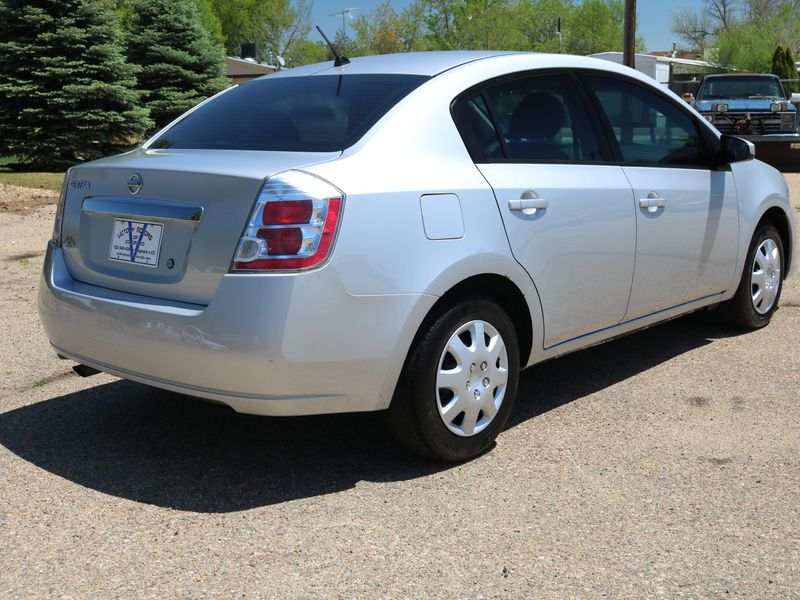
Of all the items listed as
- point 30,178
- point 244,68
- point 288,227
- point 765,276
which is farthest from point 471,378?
point 244,68

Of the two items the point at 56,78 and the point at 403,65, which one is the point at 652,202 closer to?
the point at 403,65

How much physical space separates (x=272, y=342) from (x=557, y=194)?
1.56m

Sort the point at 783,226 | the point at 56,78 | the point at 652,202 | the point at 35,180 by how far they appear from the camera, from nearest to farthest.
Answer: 1. the point at 652,202
2. the point at 783,226
3. the point at 35,180
4. the point at 56,78

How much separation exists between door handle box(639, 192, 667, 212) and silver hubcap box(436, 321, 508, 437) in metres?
1.21

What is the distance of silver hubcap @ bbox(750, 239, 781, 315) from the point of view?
19.4 ft

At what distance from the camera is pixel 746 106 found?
778 inches

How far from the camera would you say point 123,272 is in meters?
3.75

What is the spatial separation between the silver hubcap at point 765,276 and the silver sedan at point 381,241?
1.18 metres

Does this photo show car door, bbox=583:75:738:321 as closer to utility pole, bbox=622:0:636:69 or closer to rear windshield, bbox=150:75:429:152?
rear windshield, bbox=150:75:429:152

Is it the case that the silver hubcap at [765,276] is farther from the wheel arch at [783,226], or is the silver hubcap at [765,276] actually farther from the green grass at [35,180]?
the green grass at [35,180]

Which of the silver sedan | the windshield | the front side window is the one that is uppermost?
the windshield

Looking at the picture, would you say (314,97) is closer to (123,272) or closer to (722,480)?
(123,272)

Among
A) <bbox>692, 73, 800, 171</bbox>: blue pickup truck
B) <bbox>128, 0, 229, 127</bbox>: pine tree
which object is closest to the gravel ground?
<bbox>692, 73, 800, 171</bbox>: blue pickup truck

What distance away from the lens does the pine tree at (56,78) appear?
18.7 meters
